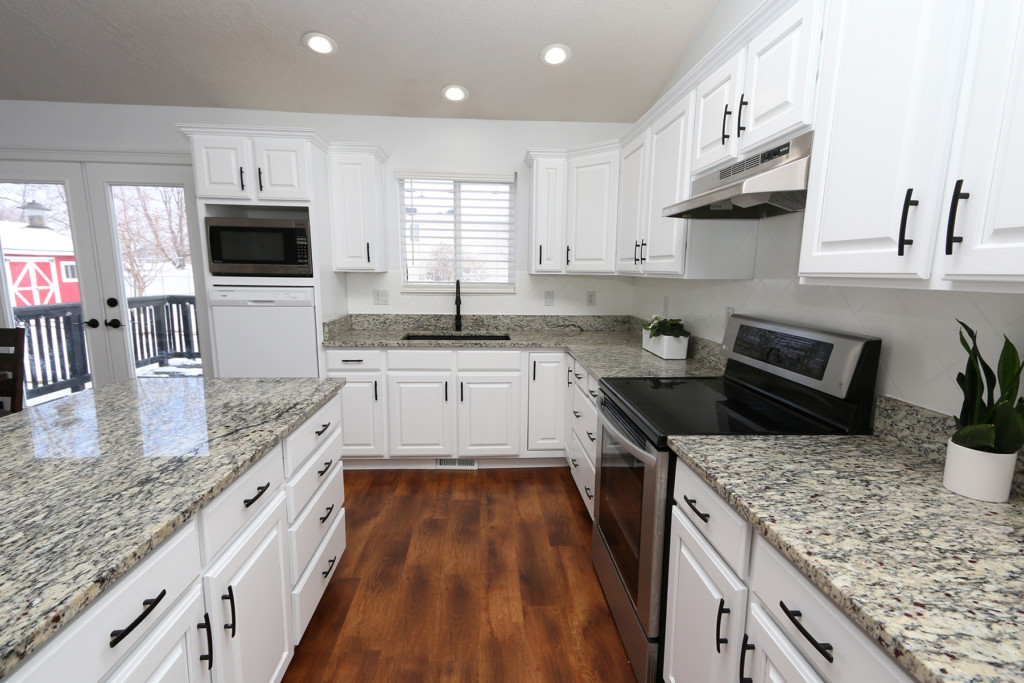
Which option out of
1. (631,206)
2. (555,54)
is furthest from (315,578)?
(555,54)

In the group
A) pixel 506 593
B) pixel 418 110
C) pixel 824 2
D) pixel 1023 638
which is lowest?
pixel 506 593

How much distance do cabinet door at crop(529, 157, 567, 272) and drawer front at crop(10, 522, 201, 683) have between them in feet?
8.56

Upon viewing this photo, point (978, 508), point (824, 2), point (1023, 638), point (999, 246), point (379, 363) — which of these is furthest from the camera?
point (379, 363)

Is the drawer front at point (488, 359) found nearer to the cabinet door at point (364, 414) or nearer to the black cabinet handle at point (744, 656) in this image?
the cabinet door at point (364, 414)

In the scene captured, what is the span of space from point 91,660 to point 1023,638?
1.31 metres

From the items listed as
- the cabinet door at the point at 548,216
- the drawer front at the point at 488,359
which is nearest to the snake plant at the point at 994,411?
the drawer front at the point at 488,359

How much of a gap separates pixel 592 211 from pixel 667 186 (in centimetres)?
88

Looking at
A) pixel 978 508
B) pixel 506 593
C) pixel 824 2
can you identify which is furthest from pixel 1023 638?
pixel 506 593

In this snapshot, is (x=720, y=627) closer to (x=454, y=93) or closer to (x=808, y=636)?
(x=808, y=636)

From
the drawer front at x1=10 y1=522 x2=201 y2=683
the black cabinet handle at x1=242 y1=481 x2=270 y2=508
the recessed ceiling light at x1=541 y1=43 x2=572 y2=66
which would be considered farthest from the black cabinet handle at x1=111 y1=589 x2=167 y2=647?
the recessed ceiling light at x1=541 y1=43 x2=572 y2=66

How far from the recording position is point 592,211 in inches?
115

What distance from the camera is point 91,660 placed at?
0.65 metres

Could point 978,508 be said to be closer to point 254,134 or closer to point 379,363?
point 379,363

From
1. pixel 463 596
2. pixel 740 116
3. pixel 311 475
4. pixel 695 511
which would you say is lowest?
pixel 463 596
